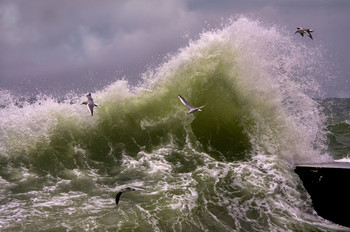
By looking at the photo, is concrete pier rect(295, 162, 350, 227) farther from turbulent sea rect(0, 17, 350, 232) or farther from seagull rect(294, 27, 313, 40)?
seagull rect(294, 27, 313, 40)

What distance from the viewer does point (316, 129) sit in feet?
34.1

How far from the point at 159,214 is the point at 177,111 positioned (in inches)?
193

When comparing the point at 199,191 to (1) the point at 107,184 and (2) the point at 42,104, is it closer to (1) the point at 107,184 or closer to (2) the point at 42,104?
(1) the point at 107,184

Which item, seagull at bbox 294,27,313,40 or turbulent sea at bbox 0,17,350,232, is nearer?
turbulent sea at bbox 0,17,350,232

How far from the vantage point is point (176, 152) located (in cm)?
923

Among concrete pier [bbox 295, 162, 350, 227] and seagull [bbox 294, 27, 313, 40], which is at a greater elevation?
seagull [bbox 294, 27, 313, 40]

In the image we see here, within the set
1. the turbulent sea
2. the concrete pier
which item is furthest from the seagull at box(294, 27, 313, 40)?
the concrete pier

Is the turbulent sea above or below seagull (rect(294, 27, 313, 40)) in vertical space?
below

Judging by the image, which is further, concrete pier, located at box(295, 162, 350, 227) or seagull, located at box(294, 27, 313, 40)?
seagull, located at box(294, 27, 313, 40)

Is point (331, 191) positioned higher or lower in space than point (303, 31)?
lower

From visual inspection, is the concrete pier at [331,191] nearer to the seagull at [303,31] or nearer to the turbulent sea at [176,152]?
the turbulent sea at [176,152]

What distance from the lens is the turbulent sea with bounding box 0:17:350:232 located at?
6285mm

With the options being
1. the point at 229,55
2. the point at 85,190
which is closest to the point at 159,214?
the point at 85,190

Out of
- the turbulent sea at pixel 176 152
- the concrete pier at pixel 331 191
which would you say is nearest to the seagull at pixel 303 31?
the turbulent sea at pixel 176 152
